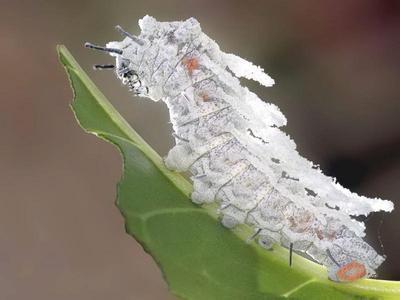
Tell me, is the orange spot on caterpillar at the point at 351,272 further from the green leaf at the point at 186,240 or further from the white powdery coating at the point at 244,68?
the white powdery coating at the point at 244,68

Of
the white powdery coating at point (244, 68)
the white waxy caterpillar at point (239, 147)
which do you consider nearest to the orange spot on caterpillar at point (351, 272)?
the white waxy caterpillar at point (239, 147)

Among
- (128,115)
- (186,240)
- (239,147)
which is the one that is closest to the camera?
(186,240)

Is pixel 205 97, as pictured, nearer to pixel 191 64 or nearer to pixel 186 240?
pixel 191 64

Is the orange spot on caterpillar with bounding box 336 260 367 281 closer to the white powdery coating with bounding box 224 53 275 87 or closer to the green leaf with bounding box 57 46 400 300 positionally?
the green leaf with bounding box 57 46 400 300

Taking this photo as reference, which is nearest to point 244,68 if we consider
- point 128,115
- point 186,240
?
point 186,240

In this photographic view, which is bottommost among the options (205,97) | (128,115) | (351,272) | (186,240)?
(351,272)

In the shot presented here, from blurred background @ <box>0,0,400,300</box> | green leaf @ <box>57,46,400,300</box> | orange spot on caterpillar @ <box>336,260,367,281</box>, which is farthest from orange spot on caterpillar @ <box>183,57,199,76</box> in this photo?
blurred background @ <box>0,0,400,300</box>

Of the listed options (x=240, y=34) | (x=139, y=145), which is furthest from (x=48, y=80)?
(x=139, y=145)
